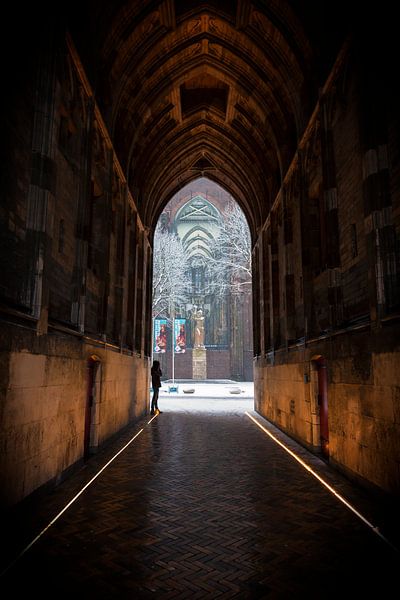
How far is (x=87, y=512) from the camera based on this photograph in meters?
4.32

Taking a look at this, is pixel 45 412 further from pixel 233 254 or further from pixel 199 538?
pixel 233 254

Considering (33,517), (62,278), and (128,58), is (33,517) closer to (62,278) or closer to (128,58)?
(62,278)

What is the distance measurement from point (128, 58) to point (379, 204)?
7564 mm

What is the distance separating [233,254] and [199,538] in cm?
2210

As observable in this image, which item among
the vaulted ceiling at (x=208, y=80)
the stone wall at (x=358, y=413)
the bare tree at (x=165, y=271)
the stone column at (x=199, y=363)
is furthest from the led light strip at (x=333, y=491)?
the stone column at (x=199, y=363)

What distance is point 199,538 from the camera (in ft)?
11.9

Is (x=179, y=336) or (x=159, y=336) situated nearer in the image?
(x=159, y=336)

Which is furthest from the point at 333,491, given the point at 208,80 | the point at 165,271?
the point at 165,271

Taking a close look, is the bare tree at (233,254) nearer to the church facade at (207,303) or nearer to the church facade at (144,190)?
the church facade at (207,303)

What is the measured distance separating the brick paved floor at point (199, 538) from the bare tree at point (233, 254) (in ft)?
60.4

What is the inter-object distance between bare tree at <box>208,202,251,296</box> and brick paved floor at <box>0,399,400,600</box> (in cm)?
1841

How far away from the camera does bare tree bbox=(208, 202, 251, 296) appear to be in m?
25.2

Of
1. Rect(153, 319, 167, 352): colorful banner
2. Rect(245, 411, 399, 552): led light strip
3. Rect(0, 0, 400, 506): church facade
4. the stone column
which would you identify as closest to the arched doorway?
Rect(0, 0, 400, 506): church facade

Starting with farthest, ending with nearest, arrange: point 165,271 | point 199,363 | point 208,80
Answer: point 199,363 → point 165,271 → point 208,80
